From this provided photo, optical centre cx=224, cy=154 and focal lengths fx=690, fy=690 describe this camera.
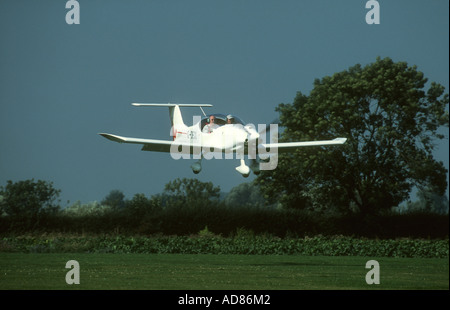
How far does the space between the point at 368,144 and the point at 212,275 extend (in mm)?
36821

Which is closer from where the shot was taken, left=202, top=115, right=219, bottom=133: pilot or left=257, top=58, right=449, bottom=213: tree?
left=202, top=115, right=219, bottom=133: pilot

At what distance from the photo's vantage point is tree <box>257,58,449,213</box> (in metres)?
53.2

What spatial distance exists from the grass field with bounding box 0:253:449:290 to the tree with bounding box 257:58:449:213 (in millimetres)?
27775

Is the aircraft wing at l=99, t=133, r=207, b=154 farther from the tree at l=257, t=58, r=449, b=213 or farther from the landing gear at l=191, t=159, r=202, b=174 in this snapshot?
the tree at l=257, t=58, r=449, b=213

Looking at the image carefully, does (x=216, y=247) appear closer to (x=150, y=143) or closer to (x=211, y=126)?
(x=211, y=126)

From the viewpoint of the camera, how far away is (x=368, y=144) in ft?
178

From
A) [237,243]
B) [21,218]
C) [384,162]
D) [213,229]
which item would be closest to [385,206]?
[384,162]

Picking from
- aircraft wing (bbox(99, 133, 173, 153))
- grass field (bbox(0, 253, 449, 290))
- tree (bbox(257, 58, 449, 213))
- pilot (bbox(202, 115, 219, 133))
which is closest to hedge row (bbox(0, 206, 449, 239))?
tree (bbox(257, 58, 449, 213))

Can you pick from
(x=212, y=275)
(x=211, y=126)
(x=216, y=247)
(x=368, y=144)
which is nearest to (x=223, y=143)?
(x=211, y=126)

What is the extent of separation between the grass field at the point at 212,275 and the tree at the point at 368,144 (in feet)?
91.1

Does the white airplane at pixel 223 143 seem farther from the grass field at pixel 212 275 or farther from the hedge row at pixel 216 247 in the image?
the hedge row at pixel 216 247

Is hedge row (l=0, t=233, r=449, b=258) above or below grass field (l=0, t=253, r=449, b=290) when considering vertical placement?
above

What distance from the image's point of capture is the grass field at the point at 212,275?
16766 mm

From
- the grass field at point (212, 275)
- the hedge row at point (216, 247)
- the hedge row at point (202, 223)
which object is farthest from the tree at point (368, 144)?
the grass field at point (212, 275)
